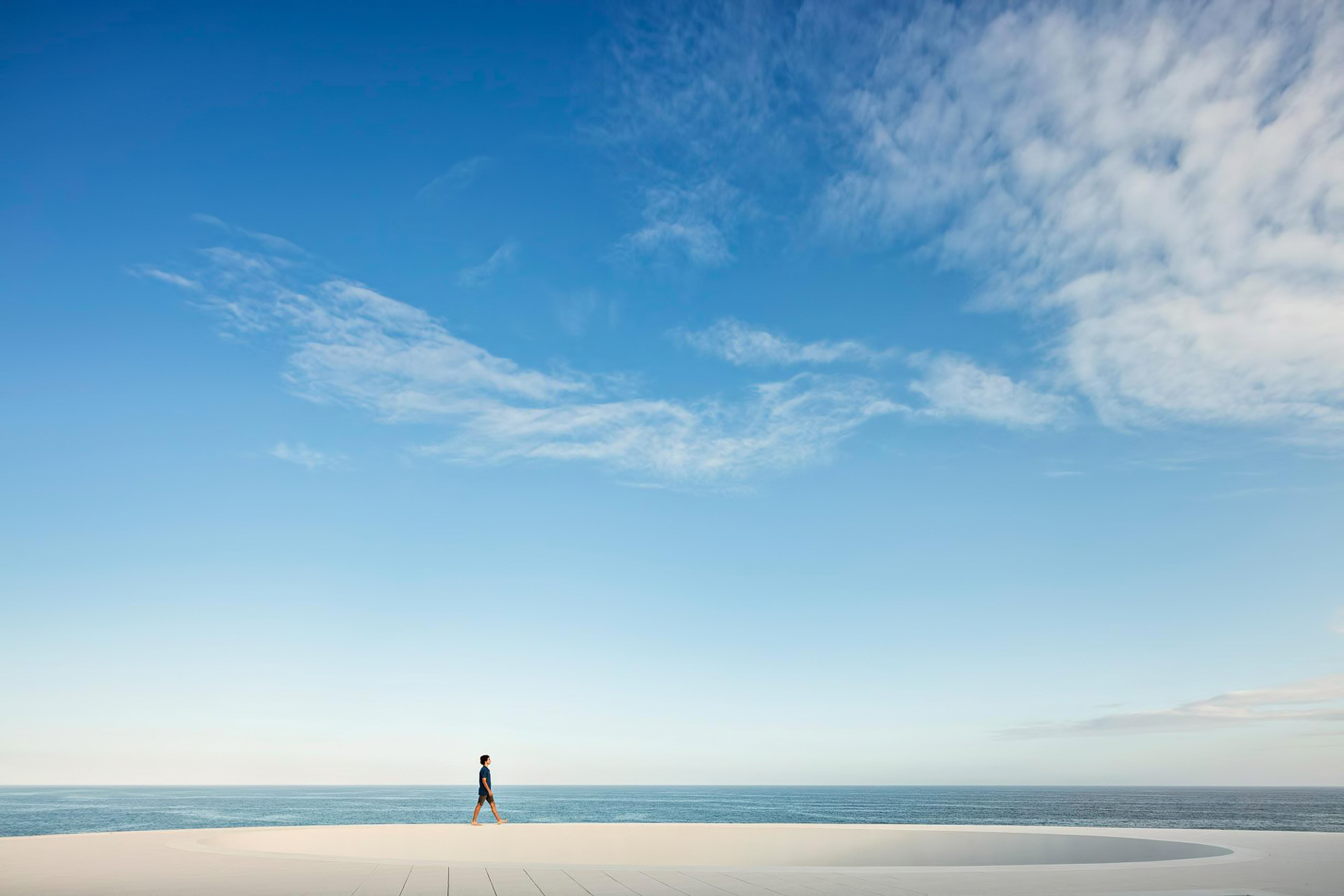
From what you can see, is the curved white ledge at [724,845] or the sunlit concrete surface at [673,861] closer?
the sunlit concrete surface at [673,861]

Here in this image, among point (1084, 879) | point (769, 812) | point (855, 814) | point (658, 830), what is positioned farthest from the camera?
point (769, 812)

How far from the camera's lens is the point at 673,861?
13461 mm

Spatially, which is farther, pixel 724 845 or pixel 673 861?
pixel 724 845

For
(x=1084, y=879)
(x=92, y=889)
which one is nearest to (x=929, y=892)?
(x=1084, y=879)

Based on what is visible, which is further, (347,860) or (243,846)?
(243,846)

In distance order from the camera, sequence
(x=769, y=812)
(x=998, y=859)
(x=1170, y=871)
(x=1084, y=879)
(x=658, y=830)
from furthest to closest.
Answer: (x=769, y=812), (x=658, y=830), (x=998, y=859), (x=1170, y=871), (x=1084, y=879)

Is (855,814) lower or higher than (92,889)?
lower

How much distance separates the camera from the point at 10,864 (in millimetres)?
10477

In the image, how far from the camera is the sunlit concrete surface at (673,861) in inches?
341

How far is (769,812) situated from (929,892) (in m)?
82.8

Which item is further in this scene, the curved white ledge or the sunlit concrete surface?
the curved white ledge

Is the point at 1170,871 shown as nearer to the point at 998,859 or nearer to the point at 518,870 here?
the point at 998,859

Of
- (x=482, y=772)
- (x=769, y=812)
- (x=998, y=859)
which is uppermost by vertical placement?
(x=482, y=772)

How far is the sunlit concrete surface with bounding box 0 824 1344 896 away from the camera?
8664 millimetres
